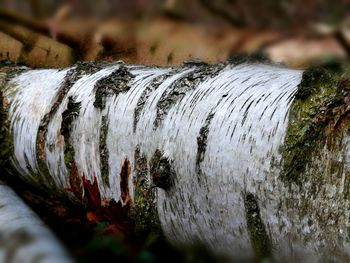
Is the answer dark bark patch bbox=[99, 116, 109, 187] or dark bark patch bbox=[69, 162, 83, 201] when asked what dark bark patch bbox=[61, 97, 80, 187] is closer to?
dark bark patch bbox=[69, 162, 83, 201]

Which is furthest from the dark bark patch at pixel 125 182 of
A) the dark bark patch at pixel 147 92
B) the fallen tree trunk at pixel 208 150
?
the dark bark patch at pixel 147 92

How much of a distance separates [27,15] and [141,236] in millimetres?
1190

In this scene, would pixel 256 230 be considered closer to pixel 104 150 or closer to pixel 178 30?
pixel 104 150

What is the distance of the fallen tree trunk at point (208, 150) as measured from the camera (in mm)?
925

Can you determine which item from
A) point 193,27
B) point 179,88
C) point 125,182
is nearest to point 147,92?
point 179,88

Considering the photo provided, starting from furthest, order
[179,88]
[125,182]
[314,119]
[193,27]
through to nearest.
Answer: [193,27]
[125,182]
[179,88]
[314,119]

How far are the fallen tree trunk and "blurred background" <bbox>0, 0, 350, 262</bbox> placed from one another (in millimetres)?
157

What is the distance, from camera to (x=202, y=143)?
1.12 metres

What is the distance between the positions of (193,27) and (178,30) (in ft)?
0.36

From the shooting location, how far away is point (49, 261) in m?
0.38

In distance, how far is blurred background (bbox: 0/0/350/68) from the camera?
183cm

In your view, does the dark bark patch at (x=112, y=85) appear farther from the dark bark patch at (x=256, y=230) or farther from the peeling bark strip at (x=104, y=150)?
the dark bark patch at (x=256, y=230)

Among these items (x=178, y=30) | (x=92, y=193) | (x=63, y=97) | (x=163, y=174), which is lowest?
(x=92, y=193)

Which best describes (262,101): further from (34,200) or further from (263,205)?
(34,200)
